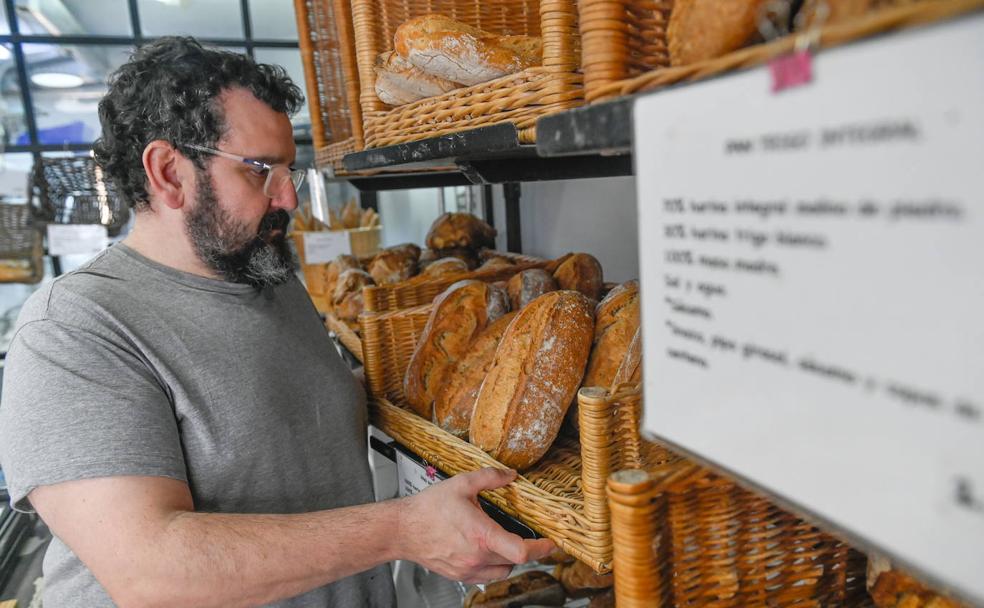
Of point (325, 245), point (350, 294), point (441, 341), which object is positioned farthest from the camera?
point (325, 245)

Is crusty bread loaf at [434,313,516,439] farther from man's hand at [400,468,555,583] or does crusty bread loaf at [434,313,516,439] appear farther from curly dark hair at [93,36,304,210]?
curly dark hair at [93,36,304,210]

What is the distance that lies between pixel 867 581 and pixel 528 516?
1.53 feet

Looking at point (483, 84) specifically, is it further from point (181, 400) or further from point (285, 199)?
point (181, 400)

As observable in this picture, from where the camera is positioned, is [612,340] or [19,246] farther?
[19,246]

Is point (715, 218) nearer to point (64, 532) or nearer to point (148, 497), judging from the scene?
point (148, 497)

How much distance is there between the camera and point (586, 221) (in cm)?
234

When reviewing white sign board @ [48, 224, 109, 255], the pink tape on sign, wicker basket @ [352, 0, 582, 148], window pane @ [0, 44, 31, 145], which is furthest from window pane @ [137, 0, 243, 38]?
the pink tape on sign

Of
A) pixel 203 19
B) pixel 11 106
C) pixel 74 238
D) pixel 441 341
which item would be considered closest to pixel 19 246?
pixel 74 238

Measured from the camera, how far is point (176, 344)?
45.0 inches

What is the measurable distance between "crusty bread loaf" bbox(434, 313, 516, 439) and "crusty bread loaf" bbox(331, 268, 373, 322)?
1.09 meters

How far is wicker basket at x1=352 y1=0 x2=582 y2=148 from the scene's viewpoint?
0.78 meters

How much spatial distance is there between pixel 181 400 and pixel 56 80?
4.43m

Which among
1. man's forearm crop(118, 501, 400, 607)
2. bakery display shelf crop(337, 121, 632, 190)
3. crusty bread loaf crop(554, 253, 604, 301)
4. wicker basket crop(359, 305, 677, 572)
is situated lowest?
man's forearm crop(118, 501, 400, 607)

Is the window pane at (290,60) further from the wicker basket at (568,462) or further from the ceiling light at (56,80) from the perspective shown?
the wicker basket at (568,462)
